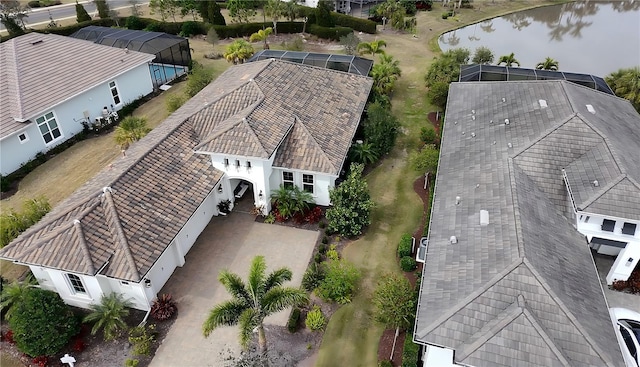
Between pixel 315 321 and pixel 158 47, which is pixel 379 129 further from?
pixel 158 47

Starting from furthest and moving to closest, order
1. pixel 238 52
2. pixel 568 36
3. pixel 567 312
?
1. pixel 568 36
2. pixel 238 52
3. pixel 567 312

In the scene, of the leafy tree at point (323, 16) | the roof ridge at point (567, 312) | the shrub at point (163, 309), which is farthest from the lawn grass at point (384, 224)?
the leafy tree at point (323, 16)

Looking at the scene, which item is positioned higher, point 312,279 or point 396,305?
point 396,305

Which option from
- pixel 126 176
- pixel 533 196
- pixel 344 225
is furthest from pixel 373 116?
pixel 126 176

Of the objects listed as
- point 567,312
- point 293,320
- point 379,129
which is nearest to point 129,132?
point 379,129

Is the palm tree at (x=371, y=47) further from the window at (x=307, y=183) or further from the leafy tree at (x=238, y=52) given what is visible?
the window at (x=307, y=183)
